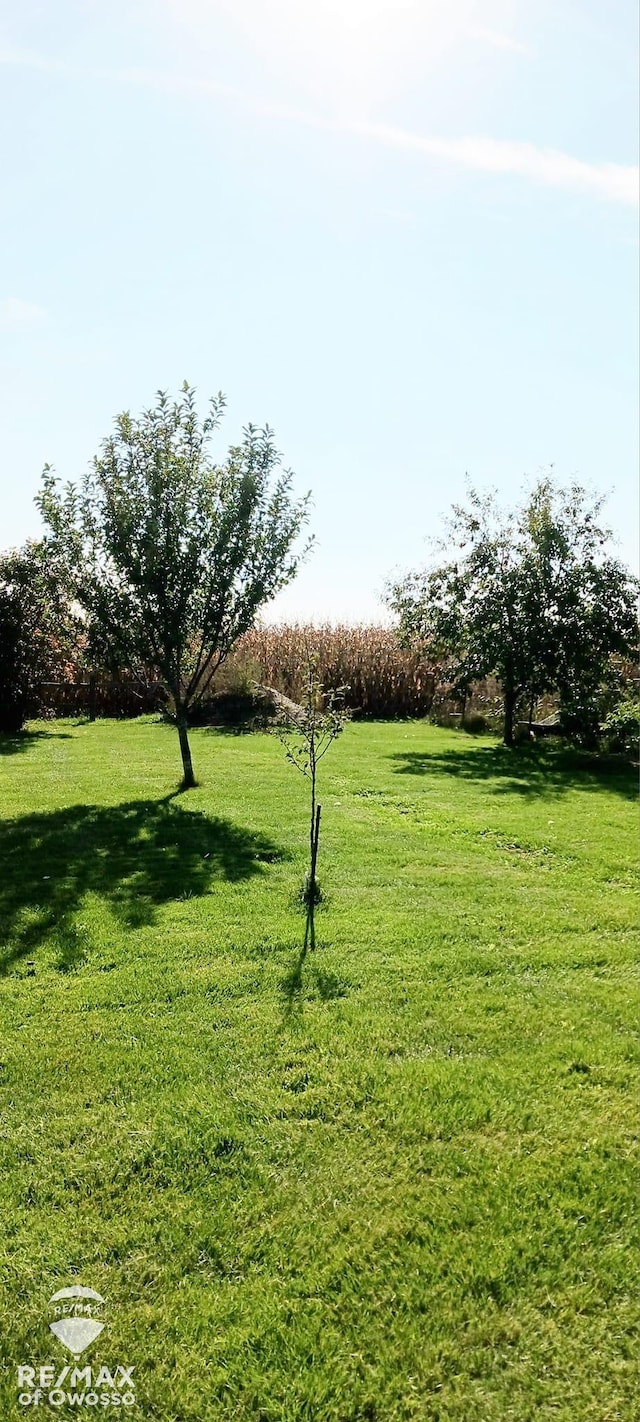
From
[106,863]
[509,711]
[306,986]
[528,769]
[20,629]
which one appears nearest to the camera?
[306,986]

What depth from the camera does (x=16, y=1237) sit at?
2453 mm

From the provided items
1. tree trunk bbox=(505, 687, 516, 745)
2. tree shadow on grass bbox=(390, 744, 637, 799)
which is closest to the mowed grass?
tree shadow on grass bbox=(390, 744, 637, 799)

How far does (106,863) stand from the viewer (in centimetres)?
652

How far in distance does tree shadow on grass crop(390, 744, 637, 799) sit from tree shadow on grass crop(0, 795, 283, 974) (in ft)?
14.2

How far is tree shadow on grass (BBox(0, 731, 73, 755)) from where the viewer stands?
1388 cm

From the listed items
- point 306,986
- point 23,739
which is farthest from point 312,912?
point 23,739

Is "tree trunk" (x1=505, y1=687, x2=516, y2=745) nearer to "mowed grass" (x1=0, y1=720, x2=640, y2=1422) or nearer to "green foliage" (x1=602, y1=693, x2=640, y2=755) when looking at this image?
"green foliage" (x1=602, y1=693, x2=640, y2=755)

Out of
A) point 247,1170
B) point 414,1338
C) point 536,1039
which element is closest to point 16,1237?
point 247,1170

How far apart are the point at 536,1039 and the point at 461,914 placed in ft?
5.43

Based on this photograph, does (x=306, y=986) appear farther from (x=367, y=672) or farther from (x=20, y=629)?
(x=367, y=672)

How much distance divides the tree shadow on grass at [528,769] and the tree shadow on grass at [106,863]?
4342mm

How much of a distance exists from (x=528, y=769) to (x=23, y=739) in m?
10.1

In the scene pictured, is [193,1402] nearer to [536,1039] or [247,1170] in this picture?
[247,1170]

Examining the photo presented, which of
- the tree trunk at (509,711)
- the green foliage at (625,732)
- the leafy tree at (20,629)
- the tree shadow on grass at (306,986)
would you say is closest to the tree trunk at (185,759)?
the tree shadow on grass at (306,986)
